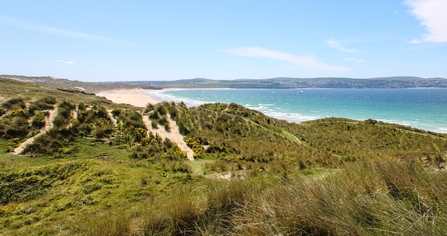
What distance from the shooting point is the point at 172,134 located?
13.1m

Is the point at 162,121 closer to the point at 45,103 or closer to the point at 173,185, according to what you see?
the point at 45,103

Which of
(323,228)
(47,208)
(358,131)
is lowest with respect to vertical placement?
(358,131)

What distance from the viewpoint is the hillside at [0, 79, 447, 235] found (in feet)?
9.22

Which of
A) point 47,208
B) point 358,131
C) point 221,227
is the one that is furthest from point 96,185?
point 358,131

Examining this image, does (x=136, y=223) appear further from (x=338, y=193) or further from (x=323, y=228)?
(x=338, y=193)

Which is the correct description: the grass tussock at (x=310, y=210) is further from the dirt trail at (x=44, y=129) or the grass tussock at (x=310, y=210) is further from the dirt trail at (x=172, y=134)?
the dirt trail at (x=172, y=134)

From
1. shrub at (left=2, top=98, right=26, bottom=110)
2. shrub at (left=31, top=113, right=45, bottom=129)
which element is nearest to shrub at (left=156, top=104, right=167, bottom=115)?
shrub at (left=31, top=113, right=45, bottom=129)

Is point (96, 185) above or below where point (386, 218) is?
below

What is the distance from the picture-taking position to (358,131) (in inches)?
1028

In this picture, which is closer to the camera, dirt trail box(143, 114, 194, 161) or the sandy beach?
dirt trail box(143, 114, 194, 161)

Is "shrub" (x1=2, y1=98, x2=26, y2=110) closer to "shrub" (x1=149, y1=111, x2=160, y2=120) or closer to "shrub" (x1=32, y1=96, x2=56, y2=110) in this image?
"shrub" (x1=32, y1=96, x2=56, y2=110)

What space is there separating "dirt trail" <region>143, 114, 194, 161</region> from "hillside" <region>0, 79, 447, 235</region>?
55 mm

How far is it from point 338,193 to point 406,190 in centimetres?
120

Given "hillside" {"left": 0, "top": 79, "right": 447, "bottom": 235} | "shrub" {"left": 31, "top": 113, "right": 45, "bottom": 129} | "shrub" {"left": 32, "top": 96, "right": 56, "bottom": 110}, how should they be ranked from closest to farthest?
"hillside" {"left": 0, "top": 79, "right": 447, "bottom": 235}
"shrub" {"left": 31, "top": 113, "right": 45, "bottom": 129}
"shrub" {"left": 32, "top": 96, "right": 56, "bottom": 110}
